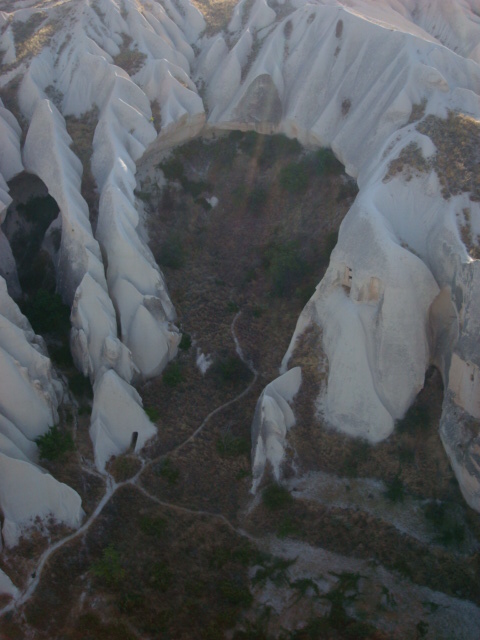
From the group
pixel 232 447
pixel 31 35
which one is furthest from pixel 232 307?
pixel 31 35

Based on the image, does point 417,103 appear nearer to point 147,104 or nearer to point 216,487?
point 147,104

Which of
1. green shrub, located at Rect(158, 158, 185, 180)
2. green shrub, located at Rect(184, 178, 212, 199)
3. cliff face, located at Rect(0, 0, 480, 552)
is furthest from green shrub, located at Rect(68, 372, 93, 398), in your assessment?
green shrub, located at Rect(158, 158, 185, 180)

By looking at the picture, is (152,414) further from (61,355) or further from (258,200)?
(258,200)

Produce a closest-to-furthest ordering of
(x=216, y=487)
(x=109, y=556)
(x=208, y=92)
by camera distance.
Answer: (x=109, y=556), (x=216, y=487), (x=208, y=92)

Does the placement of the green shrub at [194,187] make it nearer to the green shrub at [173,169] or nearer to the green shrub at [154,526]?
the green shrub at [173,169]

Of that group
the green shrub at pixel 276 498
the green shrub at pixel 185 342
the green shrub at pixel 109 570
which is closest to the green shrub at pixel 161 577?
the green shrub at pixel 109 570

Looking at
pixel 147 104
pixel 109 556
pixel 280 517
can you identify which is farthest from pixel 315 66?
pixel 109 556
